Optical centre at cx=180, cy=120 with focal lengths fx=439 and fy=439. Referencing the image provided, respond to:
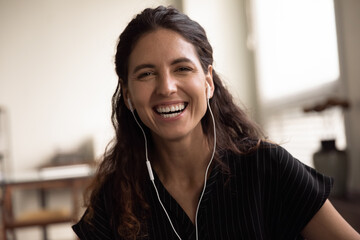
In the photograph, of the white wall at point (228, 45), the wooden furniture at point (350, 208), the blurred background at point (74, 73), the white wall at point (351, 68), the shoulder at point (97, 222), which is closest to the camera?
the shoulder at point (97, 222)

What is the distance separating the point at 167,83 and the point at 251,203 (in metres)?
0.39

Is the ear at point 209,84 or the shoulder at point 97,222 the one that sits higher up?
the ear at point 209,84

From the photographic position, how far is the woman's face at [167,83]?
116cm

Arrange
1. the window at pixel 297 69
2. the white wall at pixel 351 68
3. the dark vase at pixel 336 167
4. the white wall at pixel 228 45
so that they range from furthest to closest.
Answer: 1. the white wall at pixel 228 45
2. the window at pixel 297 69
3. the white wall at pixel 351 68
4. the dark vase at pixel 336 167

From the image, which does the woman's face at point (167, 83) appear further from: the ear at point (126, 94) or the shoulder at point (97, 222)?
the shoulder at point (97, 222)

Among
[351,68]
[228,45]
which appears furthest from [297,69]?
[228,45]

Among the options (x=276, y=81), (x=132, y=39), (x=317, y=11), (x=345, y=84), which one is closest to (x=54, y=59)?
(x=276, y=81)

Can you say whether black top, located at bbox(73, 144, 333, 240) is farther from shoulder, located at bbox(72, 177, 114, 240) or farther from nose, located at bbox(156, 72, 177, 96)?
nose, located at bbox(156, 72, 177, 96)

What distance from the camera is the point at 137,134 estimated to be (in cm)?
142

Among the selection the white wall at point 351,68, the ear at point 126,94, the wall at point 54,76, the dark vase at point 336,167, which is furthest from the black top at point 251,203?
the wall at point 54,76

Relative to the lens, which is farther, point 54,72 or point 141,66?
point 54,72

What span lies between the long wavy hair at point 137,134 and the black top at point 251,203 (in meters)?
0.04

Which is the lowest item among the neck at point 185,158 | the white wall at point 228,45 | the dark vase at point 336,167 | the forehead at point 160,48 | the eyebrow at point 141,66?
the dark vase at point 336,167

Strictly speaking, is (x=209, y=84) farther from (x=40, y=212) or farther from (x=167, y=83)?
(x=40, y=212)
